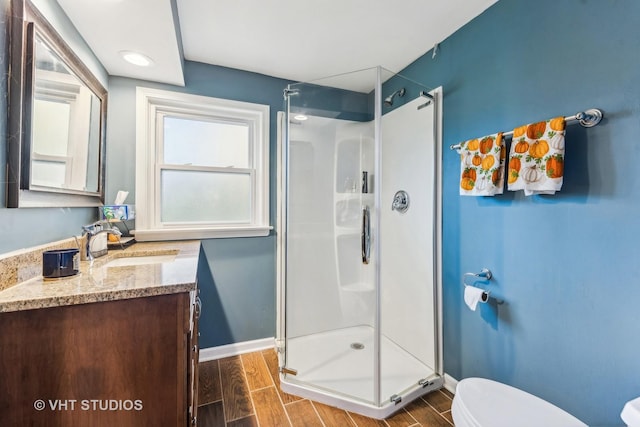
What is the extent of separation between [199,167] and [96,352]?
1554 millimetres

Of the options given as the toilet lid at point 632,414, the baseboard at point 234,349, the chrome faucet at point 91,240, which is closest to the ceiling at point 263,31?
the chrome faucet at point 91,240

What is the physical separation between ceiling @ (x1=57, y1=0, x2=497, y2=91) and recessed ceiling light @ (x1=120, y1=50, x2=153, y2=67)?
0.04 m

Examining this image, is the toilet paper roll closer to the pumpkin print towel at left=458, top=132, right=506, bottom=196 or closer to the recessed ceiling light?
the pumpkin print towel at left=458, top=132, right=506, bottom=196

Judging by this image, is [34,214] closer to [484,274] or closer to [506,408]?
[506,408]

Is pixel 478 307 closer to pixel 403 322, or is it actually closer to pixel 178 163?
pixel 403 322

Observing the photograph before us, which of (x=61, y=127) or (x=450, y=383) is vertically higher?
(x=61, y=127)

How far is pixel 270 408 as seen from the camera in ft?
5.31

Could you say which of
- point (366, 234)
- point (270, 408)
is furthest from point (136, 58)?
point (270, 408)

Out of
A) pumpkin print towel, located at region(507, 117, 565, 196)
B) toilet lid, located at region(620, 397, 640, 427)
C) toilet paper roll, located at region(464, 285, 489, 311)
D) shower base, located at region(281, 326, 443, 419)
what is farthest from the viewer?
shower base, located at region(281, 326, 443, 419)

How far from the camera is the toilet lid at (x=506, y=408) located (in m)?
0.99

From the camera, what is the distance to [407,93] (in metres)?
2.07

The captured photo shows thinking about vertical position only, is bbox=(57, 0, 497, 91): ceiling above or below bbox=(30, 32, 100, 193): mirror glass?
above

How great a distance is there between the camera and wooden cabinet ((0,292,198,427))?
814 mm

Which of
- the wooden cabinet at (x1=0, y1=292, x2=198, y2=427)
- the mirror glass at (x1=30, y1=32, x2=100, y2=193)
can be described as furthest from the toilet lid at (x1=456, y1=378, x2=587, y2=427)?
the mirror glass at (x1=30, y1=32, x2=100, y2=193)
